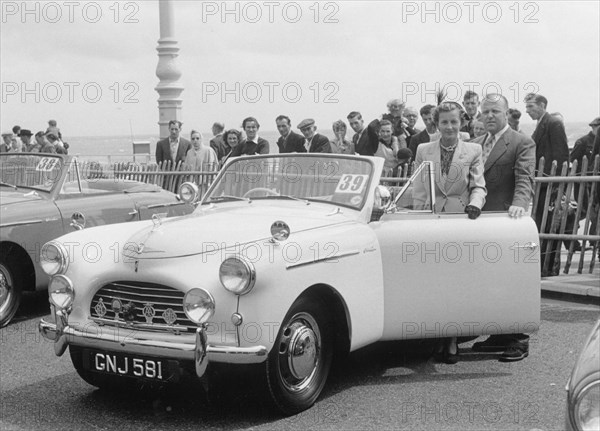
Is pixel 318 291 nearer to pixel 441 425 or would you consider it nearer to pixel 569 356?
pixel 441 425

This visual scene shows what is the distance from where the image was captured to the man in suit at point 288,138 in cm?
1238

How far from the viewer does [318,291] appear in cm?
512

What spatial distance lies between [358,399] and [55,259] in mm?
2062

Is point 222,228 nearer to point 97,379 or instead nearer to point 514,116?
point 97,379

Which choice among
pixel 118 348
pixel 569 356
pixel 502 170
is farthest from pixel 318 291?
pixel 502 170

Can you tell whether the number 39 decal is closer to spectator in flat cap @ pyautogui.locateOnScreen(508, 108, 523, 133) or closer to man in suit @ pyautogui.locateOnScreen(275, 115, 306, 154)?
spectator in flat cap @ pyautogui.locateOnScreen(508, 108, 523, 133)

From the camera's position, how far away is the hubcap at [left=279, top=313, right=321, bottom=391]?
4863 mm

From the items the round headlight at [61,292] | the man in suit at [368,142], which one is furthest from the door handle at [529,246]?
the man in suit at [368,142]

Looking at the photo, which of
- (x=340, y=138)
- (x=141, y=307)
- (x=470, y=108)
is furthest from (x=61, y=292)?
(x=340, y=138)

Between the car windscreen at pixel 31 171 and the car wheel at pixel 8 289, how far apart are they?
109 centimetres

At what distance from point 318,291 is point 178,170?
965 centimetres

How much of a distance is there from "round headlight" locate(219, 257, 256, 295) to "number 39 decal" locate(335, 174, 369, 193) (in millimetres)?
1465

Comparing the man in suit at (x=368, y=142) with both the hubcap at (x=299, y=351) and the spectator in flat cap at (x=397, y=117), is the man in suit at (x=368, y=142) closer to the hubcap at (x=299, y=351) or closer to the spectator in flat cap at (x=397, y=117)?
the spectator in flat cap at (x=397, y=117)

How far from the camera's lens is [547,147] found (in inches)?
400
